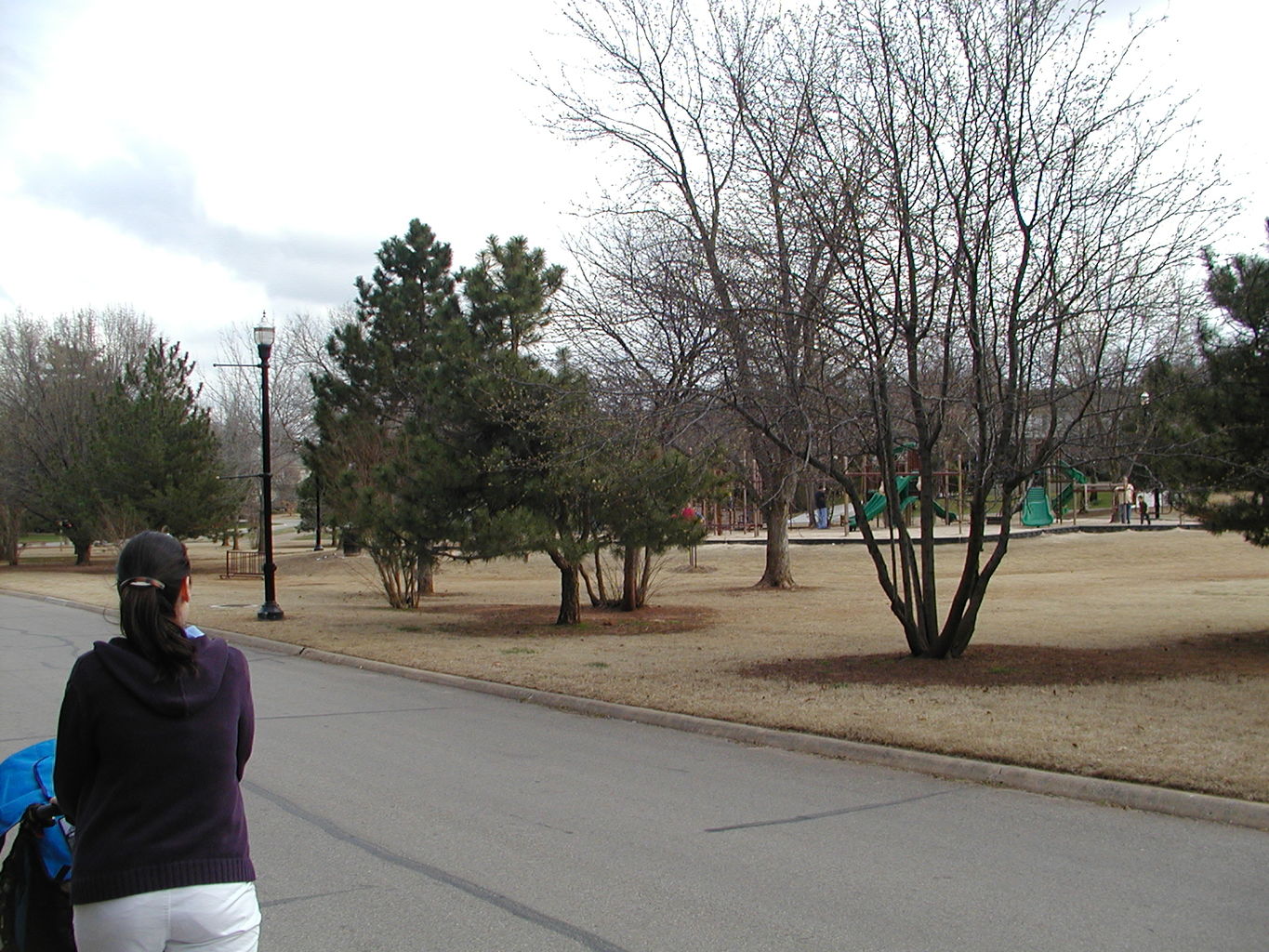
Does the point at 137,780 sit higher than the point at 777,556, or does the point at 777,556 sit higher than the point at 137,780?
the point at 137,780

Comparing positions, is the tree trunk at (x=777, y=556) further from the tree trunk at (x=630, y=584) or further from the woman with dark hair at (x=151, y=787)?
the woman with dark hair at (x=151, y=787)

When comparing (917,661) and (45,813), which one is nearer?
(45,813)

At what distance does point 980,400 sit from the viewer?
11.8 meters

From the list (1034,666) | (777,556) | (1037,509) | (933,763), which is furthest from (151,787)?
(1037,509)

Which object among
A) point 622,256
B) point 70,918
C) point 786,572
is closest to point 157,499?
point 786,572

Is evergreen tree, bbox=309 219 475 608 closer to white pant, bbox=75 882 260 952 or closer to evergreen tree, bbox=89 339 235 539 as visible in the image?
evergreen tree, bbox=89 339 235 539

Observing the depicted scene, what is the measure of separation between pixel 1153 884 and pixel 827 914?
1.77 m

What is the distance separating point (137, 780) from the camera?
2.81 metres

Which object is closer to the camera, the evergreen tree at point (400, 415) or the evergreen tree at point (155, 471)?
the evergreen tree at point (400, 415)

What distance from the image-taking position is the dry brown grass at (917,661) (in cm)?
848

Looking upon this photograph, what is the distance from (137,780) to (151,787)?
0.04 meters

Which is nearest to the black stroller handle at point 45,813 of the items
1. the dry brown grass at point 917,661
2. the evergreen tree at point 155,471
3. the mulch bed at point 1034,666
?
the dry brown grass at point 917,661

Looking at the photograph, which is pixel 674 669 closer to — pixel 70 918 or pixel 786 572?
pixel 70 918

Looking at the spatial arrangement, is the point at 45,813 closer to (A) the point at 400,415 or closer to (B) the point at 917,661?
(B) the point at 917,661
